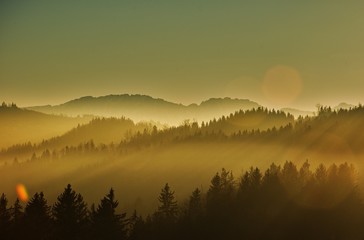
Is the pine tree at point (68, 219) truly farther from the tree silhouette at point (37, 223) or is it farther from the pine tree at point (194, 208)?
the pine tree at point (194, 208)

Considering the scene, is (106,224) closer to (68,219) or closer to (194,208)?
(68,219)

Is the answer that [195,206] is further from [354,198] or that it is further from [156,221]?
[354,198]

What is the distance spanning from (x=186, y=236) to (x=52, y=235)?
232 ft

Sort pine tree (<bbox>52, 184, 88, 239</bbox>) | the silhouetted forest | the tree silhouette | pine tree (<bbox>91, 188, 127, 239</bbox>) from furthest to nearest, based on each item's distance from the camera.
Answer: the silhouetted forest, the tree silhouette, pine tree (<bbox>91, 188, 127, 239</bbox>), pine tree (<bbox>52, 184, 88, 239</bbox>)

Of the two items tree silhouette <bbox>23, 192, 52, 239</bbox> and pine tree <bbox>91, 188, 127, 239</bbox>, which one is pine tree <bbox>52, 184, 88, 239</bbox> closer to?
pine tree <bbox>91, 188, 127, 239</bbox>

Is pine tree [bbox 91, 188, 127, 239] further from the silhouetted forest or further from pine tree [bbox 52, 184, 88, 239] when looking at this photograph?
the silhouetted forest

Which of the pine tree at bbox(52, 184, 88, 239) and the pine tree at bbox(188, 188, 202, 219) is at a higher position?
the pine tree at bbox(52, 184, 88, 239)

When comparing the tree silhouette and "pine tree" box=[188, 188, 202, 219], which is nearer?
the tree silhouette

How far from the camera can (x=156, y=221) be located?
126 metres

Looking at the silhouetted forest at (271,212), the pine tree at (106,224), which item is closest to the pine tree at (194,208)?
the silhouetted forest at (271,212)

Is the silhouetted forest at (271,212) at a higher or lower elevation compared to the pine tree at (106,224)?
lower

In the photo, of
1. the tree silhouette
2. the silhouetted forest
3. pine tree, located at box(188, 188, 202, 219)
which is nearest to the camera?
the tree silhouette

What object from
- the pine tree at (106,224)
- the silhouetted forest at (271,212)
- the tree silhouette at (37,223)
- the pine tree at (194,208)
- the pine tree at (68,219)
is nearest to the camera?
the pine tree at (68,219)

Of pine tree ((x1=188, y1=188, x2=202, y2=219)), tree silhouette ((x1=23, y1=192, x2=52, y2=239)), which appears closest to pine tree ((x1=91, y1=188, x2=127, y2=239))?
tree silhouette ((x1=23, y1=192, x2=52, y2=239))
